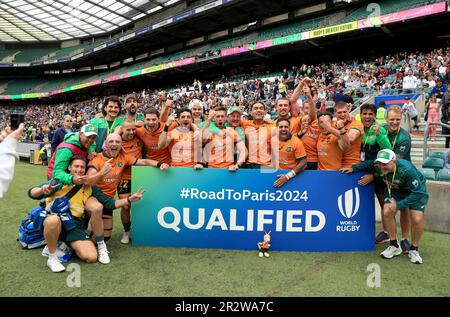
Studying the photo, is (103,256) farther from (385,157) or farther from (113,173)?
(385,157)

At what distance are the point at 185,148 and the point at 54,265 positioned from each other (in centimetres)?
204

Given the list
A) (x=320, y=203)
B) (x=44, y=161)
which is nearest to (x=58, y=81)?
(x=44, y=161)

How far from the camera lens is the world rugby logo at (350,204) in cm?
394

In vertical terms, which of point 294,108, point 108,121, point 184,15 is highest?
point 184,15

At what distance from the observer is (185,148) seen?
4.34 meters

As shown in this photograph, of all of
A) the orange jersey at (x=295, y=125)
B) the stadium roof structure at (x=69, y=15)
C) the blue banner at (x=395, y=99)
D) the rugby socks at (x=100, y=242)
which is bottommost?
the rugby socks at (x=100, y=242)

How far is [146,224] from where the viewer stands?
407cm

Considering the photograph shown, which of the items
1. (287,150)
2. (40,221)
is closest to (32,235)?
(40,221)

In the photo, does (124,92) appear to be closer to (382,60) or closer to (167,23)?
(167,23)

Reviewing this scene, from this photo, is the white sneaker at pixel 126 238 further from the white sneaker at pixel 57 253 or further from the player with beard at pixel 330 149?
the player with beard at pixel 330 149

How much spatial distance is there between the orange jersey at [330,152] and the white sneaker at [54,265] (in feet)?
10.8

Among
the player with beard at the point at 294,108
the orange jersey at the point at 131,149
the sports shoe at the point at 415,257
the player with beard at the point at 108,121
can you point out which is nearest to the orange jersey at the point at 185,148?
the orange jersey at the point at 131,149
